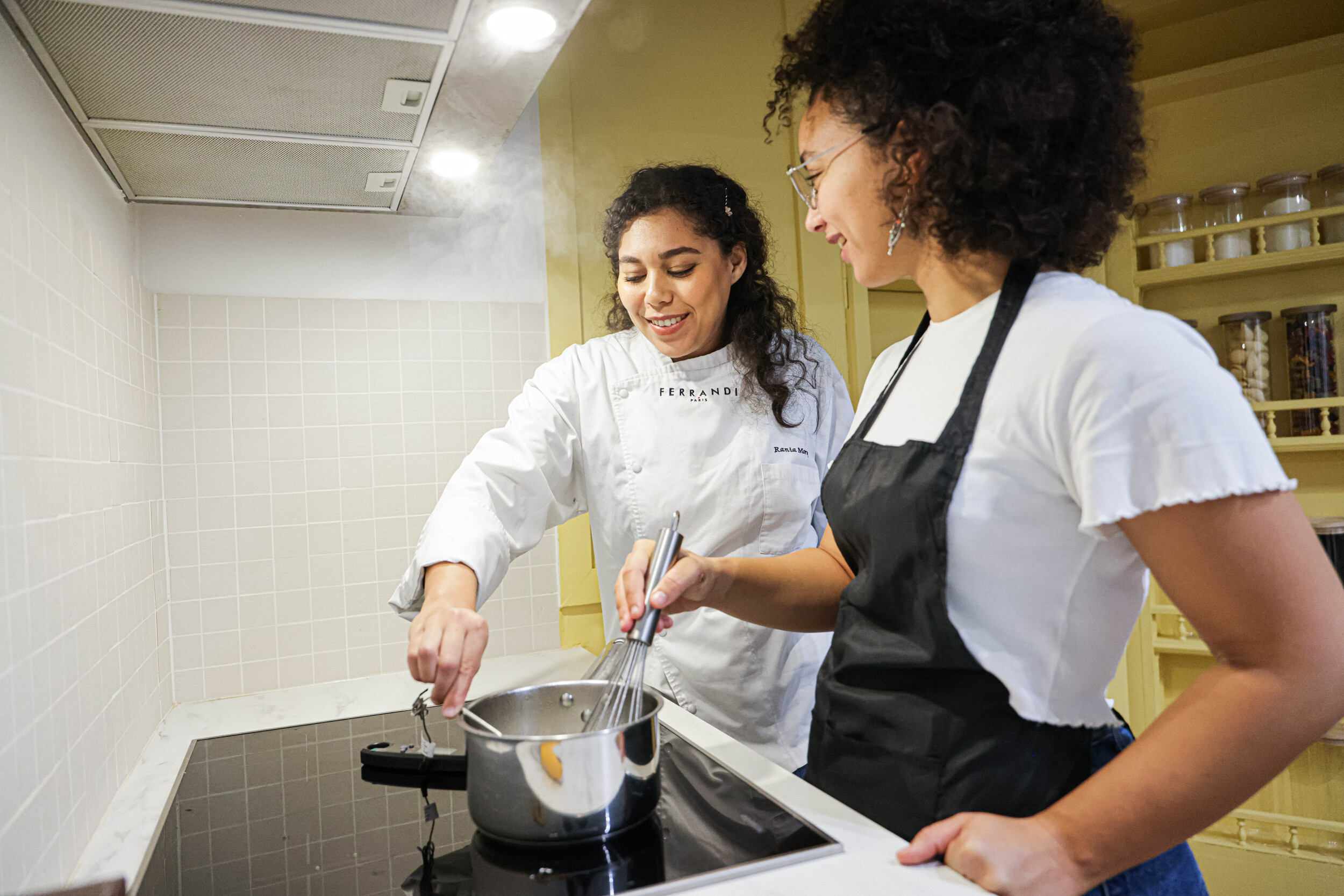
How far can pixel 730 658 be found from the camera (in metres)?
1.39

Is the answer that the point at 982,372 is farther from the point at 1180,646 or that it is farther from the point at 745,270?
the point at 1180,646

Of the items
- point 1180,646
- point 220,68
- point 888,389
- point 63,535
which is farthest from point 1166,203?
point 63,535

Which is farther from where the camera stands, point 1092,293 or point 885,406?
point 885,406

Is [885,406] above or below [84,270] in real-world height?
below

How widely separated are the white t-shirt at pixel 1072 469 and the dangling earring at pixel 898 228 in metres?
0.10

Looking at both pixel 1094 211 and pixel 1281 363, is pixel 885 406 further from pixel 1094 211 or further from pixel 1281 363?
pixel 1281 363

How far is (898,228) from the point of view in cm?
83

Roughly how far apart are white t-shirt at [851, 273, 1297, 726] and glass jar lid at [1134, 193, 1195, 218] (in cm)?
189

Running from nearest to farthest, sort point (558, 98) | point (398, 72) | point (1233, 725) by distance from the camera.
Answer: point (1233, 725) < point (398, 72) < point (558, 98)

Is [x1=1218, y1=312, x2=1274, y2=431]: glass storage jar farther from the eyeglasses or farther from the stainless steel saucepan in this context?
the stainless steel saucepan

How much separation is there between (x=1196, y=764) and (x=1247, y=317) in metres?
2.03

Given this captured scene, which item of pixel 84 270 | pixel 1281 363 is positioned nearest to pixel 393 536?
pixel 84 270

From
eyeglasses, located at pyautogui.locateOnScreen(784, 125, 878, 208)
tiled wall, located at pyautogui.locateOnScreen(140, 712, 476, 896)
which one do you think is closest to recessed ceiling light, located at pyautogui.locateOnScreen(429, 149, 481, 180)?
eyeglasses, located at pyautogui.locateOnScreen(784, 125, 878, 208)

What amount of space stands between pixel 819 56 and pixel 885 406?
0.37m
